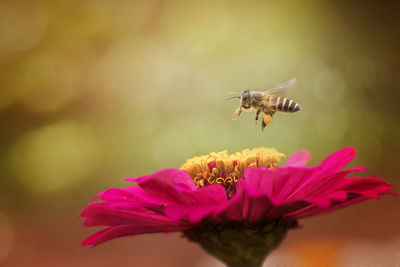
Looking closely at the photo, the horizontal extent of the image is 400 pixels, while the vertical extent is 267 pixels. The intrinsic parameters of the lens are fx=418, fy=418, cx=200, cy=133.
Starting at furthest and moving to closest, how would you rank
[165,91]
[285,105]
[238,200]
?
[165,91], [285,105], [238,200]

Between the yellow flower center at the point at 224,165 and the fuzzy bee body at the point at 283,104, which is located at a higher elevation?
the fuzzy bee body at the point at 283,104

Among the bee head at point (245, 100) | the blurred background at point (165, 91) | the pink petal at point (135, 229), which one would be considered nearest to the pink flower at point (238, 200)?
the pink petal at point (135, 229)

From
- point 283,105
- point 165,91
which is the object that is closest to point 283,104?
point 283,105

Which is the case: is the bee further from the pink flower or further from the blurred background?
the blurred background

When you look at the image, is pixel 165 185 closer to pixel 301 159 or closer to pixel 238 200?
pixel 238 200

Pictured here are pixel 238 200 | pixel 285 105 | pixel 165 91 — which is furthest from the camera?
pixel 165 91

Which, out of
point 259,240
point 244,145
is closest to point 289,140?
point 244,145

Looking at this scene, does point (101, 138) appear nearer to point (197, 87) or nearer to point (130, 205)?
point (197, 87)

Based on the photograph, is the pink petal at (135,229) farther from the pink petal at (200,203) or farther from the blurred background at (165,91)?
the blurred background at (165,91)

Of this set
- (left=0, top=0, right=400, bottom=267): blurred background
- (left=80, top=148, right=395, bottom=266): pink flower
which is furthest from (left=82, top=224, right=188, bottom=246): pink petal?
(left=0, top=0, right=400, bottom=267): blurred background
